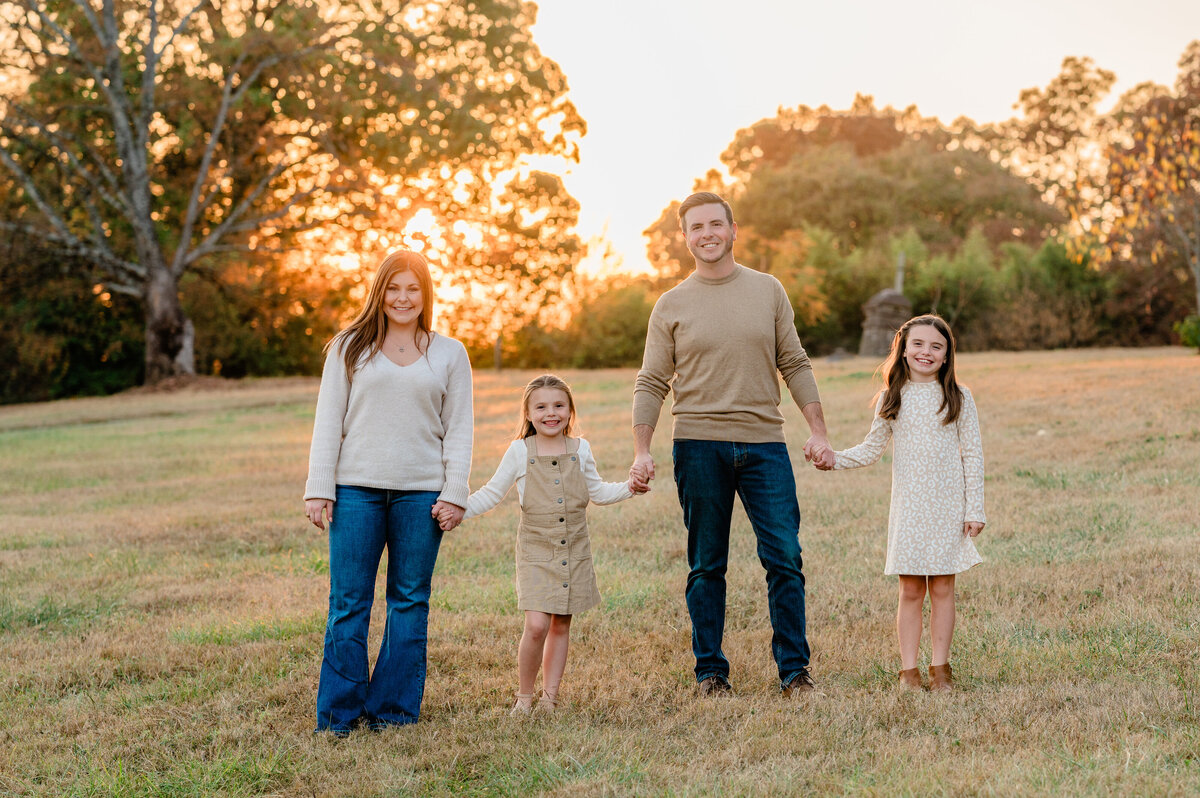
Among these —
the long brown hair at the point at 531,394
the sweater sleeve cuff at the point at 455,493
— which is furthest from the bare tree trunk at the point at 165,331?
the sweater sleeve cuff at the point at 455,493

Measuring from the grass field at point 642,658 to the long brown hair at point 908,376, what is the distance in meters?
1.15

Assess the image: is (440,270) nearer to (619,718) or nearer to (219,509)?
(219,509)

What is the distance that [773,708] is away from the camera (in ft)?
13.4

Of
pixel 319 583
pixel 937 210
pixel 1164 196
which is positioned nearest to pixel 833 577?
pixel 319 583

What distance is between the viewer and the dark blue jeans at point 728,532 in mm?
4305

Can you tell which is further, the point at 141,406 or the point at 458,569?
the point at 141,406

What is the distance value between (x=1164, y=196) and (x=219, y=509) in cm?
1415

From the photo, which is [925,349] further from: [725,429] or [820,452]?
[725,429]

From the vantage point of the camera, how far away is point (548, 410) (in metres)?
4.27

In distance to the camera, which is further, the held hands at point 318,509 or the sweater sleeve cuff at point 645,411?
the sweater sleeve cuff at point 645,411

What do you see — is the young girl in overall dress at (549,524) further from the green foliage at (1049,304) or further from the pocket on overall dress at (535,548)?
the green foliage at (1049,304)

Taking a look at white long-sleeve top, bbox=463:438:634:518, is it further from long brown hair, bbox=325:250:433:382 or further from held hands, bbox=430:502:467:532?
long brown hair, bbox=325:250:433:382

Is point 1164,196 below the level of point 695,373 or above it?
above

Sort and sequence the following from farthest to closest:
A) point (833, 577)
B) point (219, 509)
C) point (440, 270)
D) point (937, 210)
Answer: point (937, 210) < point (440, 270) < point (219, 509) < point (833, 577)
